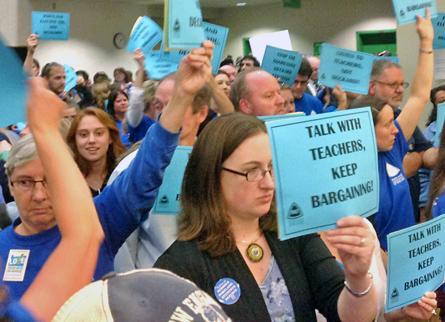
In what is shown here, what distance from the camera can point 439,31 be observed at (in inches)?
184

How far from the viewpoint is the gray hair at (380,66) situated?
4.45 meters

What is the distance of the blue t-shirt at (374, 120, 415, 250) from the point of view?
127 inches

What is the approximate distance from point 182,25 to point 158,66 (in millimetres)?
681

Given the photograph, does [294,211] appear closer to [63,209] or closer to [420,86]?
[63,209]

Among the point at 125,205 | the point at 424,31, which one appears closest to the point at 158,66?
the point at 125,205

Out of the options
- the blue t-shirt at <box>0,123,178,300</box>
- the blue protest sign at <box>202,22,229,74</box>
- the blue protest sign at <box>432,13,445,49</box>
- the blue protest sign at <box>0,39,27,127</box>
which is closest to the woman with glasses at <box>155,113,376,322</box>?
the blue t-shirt at <box>0,123,178,300</box>

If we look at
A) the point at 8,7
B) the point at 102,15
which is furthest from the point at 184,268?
the point at 102,15

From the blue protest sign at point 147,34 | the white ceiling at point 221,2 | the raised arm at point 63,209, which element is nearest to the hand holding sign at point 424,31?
the blue protest sign at point 147,34

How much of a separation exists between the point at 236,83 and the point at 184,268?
208cm

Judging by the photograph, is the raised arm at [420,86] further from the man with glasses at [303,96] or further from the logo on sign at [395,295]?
the logo on sign at [395,295]

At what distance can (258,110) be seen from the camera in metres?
3.60

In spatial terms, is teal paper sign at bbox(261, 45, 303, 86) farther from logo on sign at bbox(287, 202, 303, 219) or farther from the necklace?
logo on sign at bbox(287, 202, 303, 219)

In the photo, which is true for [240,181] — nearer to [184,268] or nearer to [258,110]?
[184,268]

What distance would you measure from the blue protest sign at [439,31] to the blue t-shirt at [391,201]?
5.17 feet
